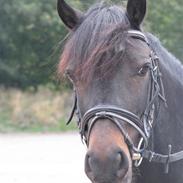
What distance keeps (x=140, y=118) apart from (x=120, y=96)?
0.22 m

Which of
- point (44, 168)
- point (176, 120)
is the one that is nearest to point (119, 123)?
point (176, 120)

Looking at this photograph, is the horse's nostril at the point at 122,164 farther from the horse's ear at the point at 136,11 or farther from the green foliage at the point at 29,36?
the green foliage at the point at 29,36

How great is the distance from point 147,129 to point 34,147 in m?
13.4

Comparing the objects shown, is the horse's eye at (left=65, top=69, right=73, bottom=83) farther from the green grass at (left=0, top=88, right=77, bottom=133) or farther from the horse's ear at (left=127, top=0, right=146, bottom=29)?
the green grass at (left=0, top=88, right=77, bottom=133)

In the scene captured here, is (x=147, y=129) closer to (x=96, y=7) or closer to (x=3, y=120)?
(x=96, y=7)

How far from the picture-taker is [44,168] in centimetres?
1298

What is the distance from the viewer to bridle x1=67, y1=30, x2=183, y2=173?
3.54 metres

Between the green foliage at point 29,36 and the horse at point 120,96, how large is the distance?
66.3 feet

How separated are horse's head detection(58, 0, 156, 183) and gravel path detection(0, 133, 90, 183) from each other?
23.0ft

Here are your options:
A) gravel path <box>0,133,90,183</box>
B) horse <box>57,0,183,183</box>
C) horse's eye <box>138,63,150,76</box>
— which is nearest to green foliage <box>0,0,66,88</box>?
gravel path <box>0,133,90,183</box>

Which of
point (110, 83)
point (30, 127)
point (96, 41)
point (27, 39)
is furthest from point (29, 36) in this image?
point (110, 83)

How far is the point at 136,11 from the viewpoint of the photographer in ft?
12.7

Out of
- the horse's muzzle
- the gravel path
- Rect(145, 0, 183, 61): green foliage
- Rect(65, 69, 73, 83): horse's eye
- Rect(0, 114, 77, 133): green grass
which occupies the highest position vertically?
Rect(145, 0, 183, 61): green foliage

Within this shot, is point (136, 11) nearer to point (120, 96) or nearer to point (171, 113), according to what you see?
point (120, 96)
